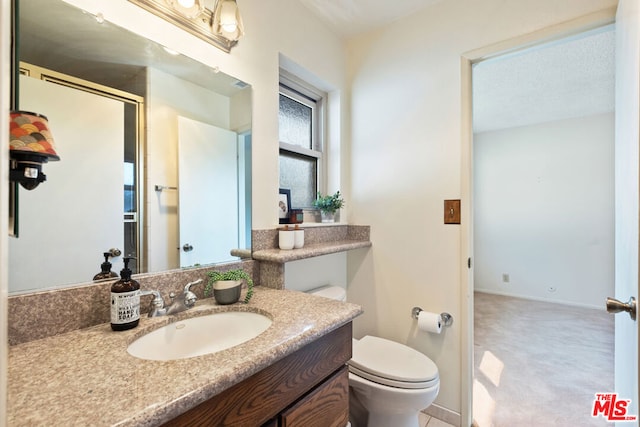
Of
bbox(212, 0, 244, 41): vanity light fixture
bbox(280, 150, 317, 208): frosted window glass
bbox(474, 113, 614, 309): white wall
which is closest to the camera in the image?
bbox(212, 0, 244, 41): vanity light fixture

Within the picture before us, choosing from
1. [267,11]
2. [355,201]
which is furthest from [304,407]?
[267,11]

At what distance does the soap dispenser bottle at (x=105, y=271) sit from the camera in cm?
87

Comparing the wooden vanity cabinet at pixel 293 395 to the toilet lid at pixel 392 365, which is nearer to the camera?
the wooden vanity cabinet at pixel 293 395

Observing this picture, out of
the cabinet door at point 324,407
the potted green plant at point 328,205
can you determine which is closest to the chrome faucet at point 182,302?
the cabinet door at point 324,407

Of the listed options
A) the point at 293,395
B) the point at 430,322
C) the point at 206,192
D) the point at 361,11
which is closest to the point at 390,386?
the point at 430,322

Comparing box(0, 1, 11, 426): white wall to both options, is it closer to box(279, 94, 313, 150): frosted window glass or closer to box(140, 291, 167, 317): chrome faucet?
box(140, 291, 167, 317): chrome faucet

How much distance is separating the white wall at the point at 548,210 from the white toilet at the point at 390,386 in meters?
3.20

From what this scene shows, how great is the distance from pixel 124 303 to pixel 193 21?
1072mm

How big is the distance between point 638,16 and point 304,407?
56.2 inches

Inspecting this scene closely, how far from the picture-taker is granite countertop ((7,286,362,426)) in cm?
47

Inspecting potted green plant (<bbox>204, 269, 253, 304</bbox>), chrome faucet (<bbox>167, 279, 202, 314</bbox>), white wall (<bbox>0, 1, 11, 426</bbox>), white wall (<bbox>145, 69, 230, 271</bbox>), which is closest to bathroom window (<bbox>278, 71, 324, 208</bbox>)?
white wall (<bbox>145, 69, 230, 271</bbox>)

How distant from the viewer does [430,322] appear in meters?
1.54

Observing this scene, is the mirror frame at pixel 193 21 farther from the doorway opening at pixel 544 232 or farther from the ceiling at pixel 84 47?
the doorway opening at pixel 544 232

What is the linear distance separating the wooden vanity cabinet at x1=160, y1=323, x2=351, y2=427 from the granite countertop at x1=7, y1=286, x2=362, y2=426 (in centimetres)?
5
